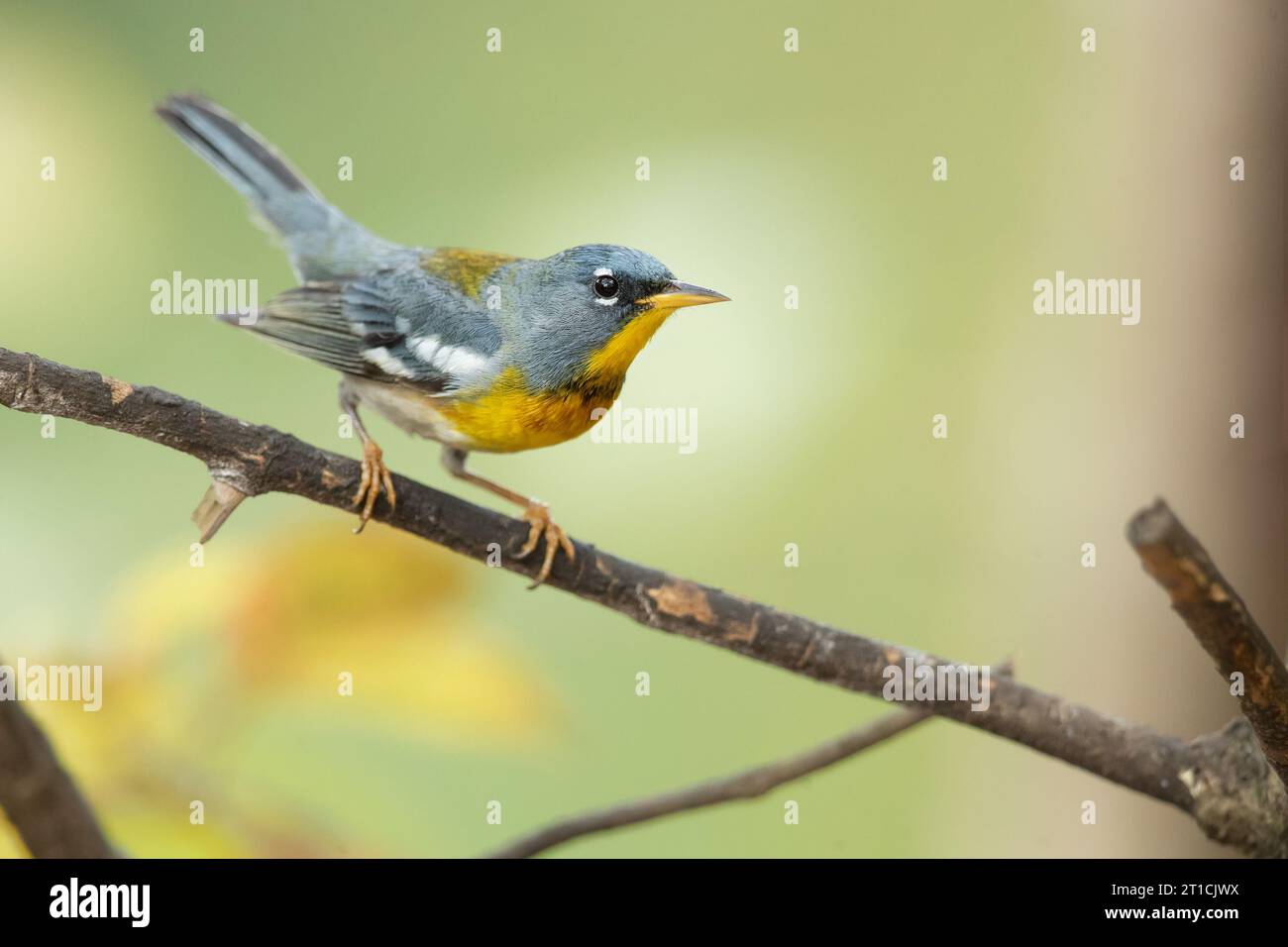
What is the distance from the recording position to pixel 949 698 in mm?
2443

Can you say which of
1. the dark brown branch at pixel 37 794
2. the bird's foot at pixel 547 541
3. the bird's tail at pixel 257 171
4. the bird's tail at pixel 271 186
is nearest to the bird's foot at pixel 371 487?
the bird's foot at pixel 547 541

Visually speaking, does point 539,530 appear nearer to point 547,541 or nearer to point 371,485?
point 547,541

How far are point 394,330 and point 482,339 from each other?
26 centimetres

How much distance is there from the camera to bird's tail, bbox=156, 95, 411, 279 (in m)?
3.38

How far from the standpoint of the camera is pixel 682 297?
2570mm

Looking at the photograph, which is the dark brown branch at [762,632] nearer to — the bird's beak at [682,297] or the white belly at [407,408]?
the white belly at [407,408]

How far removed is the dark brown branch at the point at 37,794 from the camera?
7.59ft

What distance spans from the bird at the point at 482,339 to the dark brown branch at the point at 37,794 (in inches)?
31.0

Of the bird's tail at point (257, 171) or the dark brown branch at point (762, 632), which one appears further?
the bird's tail at point (257, 171)

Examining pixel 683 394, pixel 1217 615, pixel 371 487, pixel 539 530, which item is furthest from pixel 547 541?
pixel 1217 615

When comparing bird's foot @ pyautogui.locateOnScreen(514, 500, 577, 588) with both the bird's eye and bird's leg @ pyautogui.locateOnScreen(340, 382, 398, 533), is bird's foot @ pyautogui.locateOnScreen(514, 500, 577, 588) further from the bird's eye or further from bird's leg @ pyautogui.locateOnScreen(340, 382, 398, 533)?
the bird's eye
